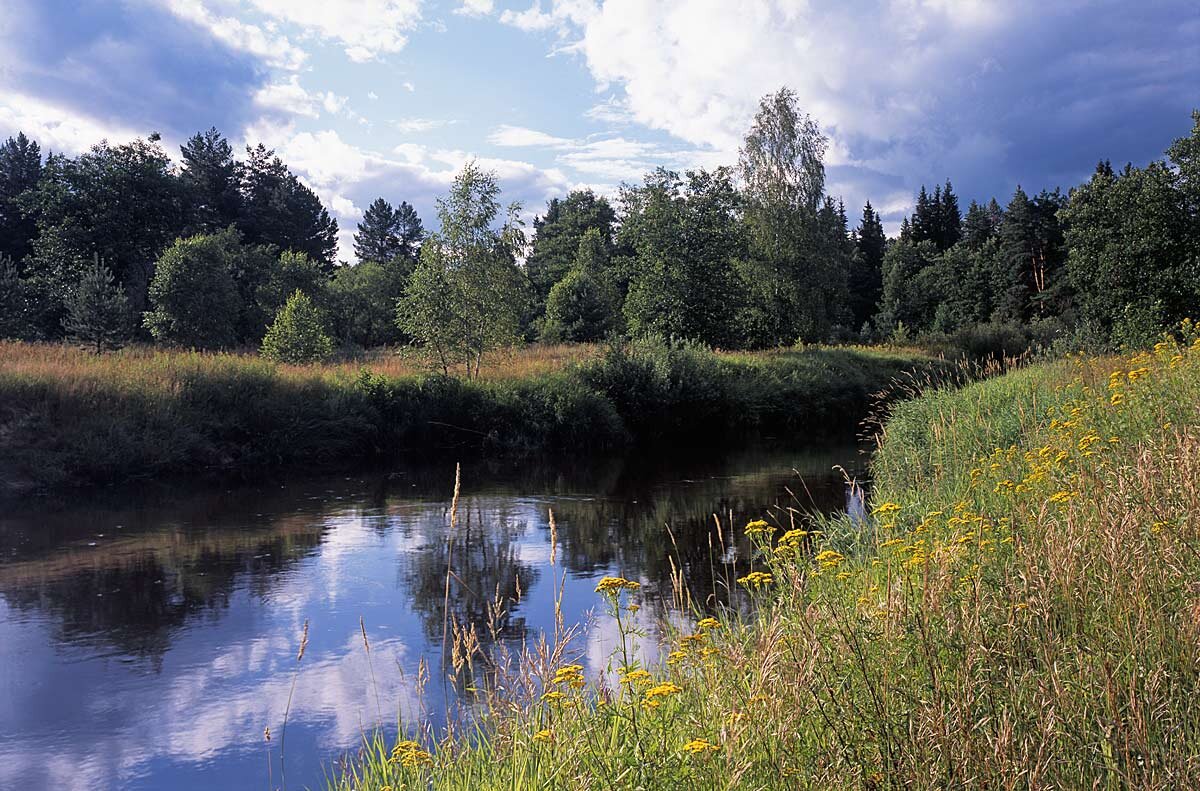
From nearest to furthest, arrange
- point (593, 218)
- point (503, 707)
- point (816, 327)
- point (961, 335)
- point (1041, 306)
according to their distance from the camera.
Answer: point (503, 707) < point (816, 327) < point (961, 335) < point (1041, 306) < point (593, 218)

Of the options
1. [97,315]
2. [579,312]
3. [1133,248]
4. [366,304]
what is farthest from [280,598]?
[366,304]

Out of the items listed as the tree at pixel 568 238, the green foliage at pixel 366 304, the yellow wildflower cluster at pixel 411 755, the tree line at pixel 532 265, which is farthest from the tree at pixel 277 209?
the yellow wildflower cluster at pixel 411 755

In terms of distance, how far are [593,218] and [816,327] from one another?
1302 inches

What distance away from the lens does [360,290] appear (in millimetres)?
47594

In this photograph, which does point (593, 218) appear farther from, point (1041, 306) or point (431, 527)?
point (431, 527)

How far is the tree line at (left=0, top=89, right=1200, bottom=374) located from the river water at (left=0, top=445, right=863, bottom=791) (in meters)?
Answer: 9.19

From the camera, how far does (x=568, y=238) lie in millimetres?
65188

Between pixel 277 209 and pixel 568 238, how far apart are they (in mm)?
21118

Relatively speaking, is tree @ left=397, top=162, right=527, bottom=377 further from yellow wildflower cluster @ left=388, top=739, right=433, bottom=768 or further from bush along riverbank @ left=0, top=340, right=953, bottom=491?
yellow wildflower cluster @ left=388, top=739, right=433, bottom=768

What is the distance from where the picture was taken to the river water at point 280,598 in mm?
5453

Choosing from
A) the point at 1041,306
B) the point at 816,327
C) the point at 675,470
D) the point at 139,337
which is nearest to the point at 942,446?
the point at 675,470

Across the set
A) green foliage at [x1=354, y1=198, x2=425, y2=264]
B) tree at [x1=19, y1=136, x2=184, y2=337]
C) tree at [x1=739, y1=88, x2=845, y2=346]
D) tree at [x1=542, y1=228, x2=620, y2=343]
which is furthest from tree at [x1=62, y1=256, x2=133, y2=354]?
green foliage at [x1=354, y1=198, x2=425, y2=264]

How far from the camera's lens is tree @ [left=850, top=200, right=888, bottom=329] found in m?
73.6

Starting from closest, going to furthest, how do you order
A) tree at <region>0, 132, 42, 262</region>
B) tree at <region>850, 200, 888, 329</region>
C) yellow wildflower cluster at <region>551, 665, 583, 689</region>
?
1. yellow wildflower cluster at <region>551, 665, 583, 689</region>
2. tree at <region>0, 132, 42, 262</region>
3. tree at <region>850, 200, 888, 329</region>
